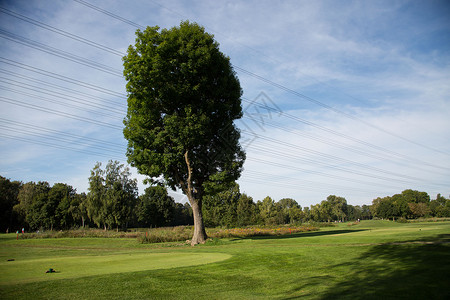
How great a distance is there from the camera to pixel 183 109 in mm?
24625

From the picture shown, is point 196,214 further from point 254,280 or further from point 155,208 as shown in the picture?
point 155,208

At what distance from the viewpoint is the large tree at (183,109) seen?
22.8 metres

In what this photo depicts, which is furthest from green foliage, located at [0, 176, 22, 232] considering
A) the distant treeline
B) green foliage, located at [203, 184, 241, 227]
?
green foliage, located at [203, 184, 241, 227]

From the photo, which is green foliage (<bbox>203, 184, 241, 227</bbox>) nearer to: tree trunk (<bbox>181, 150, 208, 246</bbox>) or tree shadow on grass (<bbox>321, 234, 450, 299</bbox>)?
tree trunk (<bbox>181, 150, 208, 246</bbox>)

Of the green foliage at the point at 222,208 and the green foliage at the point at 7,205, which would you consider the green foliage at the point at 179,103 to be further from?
the green foliage at the point at 7,205

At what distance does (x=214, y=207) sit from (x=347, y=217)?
151 metres

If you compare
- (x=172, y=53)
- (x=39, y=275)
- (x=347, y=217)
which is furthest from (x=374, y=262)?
(x=347, y=217)

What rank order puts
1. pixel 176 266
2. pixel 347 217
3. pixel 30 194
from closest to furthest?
pixel 176 266 < pixel 30 194 < pixel 347 217

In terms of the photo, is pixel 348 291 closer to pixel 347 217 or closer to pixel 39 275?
pixel 39 275

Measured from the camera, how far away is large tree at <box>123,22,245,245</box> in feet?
74.9

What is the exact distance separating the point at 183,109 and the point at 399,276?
20.4 m

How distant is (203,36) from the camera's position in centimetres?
2430

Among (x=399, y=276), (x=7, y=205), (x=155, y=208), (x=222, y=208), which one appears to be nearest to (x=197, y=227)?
(x=399, y=276)

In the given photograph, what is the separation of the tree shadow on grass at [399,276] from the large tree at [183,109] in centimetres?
1509
